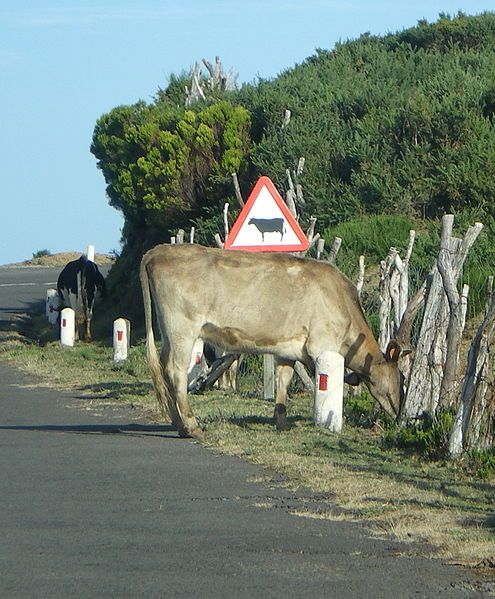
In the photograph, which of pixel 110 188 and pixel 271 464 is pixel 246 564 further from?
pixel 110 188

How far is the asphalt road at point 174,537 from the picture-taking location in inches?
286

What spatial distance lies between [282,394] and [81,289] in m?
16.6

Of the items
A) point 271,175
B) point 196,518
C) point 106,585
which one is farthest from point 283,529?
point 271,175

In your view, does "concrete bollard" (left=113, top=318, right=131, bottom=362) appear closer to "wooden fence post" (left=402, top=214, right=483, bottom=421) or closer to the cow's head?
the cow's head

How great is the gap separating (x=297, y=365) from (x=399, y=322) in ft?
6.38

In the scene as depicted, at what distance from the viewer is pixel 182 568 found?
7668 mm

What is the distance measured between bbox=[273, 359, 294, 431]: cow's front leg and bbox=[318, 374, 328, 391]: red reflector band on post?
41cm

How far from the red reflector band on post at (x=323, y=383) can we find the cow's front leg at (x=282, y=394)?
41 centimetres

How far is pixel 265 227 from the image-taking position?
55.0 ft

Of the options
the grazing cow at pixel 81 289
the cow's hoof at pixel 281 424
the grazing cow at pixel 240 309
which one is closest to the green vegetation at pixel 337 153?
the grazing cow at pixel 81 289

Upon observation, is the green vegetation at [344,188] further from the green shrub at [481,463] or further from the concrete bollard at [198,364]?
the concrete bollard at [198,364]

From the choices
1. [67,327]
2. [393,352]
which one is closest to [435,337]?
[393,352]

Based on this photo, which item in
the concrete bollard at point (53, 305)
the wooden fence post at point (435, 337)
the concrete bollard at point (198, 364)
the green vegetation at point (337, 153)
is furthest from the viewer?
the concrete bollard at point (53, 305)

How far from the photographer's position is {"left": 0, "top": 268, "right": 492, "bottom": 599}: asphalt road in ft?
23.8
